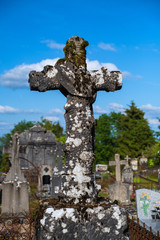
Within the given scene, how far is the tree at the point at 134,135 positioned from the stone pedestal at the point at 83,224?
50584 mm

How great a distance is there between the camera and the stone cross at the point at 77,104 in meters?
3.00

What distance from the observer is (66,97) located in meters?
3.31

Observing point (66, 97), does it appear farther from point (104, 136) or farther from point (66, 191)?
point (104, 136)

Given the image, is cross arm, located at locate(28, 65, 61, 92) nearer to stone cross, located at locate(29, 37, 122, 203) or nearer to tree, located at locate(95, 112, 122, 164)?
stone cross, located at locate(29, 37, 122, 203)

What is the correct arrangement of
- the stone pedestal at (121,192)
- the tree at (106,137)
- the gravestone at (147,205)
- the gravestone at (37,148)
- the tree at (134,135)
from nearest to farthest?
the gravestone at (147,205), the stone pedestal at (121,192), the gravestone at (37,148), the tree at (106,137), the tree at (134,135)

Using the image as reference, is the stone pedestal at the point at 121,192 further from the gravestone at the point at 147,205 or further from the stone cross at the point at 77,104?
the stone cross at the point at 77,104

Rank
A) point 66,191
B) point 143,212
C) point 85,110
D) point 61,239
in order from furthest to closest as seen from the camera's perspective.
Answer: point 143,212, point 85,110, point 66,191, point 61,239

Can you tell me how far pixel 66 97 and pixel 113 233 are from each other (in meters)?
1.72

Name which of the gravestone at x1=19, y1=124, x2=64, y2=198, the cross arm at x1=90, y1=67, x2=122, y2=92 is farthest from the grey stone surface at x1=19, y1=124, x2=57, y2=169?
the cross arm at x1=90, y1=67, x2=122, y2=92

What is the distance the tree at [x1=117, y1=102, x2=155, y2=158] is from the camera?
5319 centimetres

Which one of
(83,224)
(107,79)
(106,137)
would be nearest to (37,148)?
(106,137)

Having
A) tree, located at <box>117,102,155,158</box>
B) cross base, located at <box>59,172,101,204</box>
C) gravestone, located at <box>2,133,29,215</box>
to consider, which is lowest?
gravestone, located at <box>2,133,29,215</box>

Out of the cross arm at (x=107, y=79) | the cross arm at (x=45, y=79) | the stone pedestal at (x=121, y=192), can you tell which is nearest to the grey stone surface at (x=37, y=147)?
the stone pedestal at (x=121, y=192)

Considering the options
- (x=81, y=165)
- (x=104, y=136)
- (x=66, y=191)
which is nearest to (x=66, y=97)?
(x=81, y=165)
